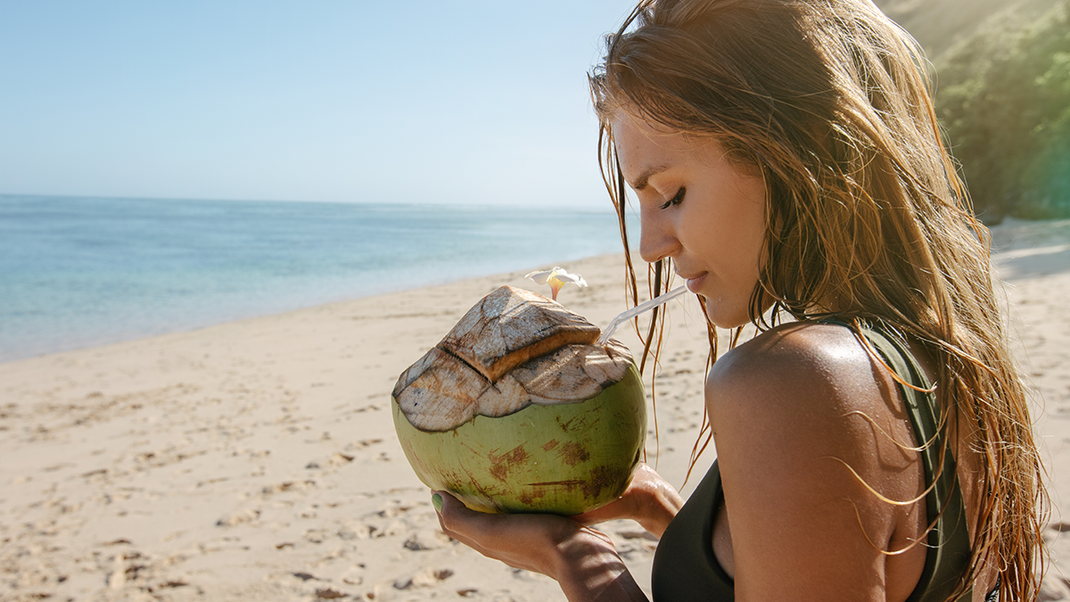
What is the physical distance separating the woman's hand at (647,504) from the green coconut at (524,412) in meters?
0.16

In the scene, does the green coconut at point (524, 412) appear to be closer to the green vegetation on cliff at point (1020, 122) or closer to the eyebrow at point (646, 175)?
the eyebrow at point (646, 175)

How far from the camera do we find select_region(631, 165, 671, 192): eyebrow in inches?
35.9

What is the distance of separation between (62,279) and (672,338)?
14.1m

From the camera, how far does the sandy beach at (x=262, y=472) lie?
2.78 m

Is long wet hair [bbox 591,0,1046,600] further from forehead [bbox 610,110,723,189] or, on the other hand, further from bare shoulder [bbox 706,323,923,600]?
bare shoulder [bbox 706,323,923,600]

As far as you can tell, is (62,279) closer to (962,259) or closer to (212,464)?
(212,464)

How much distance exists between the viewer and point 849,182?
0.85m

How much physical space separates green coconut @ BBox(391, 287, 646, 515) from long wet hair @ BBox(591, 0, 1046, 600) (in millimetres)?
304

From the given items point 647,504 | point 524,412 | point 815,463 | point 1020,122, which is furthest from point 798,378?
point 1020,122

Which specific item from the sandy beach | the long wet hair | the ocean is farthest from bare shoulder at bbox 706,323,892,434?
the ocean

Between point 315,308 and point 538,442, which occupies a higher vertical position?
point 538,442

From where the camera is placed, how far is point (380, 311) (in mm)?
9852

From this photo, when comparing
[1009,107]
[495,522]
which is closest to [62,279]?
[495,522]

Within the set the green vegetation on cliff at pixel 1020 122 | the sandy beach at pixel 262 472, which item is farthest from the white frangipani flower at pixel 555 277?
the green vegetation on cliff at pixel 1020 122
